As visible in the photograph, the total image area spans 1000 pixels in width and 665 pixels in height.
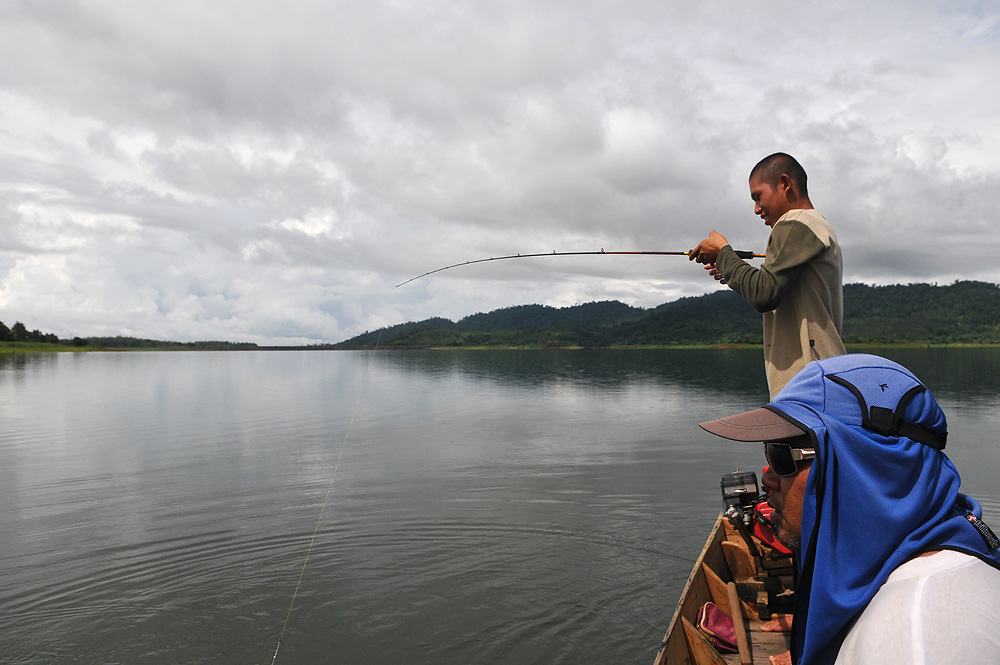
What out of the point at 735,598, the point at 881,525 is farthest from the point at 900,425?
the point at 735,598

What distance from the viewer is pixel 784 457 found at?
6.27ft

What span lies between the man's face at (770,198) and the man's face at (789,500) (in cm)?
272

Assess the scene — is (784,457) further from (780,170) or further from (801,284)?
(780,170)

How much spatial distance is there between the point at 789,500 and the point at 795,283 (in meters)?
2.28

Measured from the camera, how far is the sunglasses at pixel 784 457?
6.03 ft

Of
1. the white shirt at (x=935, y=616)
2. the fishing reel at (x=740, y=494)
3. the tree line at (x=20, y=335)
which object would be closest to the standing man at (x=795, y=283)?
the fishing reel at (x=740, y=494)

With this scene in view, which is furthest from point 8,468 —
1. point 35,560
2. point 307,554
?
point 307,554

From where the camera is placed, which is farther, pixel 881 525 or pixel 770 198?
pixel 770 198

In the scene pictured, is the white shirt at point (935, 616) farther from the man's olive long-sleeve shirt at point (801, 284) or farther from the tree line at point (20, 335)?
the tree line at point (20, 335)

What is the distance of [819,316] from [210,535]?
35.0 ft

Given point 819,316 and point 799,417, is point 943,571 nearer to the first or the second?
point 799,417

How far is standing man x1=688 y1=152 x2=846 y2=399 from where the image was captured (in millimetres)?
3670

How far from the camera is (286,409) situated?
3064 cm

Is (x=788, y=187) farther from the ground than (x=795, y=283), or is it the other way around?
(x=788, y=187)
